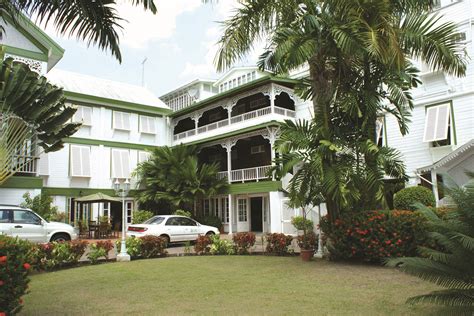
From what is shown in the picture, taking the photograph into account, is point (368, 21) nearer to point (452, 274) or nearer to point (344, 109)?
point (344, 109)

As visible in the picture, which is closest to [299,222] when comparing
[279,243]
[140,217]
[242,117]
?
[279,243]

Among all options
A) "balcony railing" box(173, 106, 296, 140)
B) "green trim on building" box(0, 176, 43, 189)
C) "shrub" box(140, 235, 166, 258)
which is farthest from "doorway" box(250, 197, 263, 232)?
"shrub" box(140, 235, 166, 258)

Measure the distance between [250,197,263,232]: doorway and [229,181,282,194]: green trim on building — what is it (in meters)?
2.07

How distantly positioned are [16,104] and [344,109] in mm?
9654

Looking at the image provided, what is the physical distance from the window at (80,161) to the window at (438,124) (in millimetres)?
18717

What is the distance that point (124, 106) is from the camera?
2719 cm

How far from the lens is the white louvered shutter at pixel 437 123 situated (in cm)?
1736

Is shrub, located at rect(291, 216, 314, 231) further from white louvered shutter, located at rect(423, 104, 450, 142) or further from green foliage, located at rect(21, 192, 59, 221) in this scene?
green foliage, located at rect(21, 192, 59, 221)

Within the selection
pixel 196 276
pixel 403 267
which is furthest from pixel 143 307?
pixel 403 267

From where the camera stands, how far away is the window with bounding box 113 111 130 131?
1053 inches

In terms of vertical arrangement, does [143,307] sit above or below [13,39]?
below

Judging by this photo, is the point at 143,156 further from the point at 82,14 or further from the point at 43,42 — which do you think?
the point at 82,14

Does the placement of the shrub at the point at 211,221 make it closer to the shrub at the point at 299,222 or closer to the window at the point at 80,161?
the shrub at the point at 299,222

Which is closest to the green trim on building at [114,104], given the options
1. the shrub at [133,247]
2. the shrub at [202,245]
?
the shrub at [133,247]
